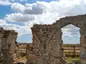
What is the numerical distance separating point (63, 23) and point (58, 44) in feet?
→ 5.37

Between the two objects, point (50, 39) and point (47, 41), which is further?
point (47, 41)

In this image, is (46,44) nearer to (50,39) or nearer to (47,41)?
(47,41)

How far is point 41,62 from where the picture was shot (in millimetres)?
20188

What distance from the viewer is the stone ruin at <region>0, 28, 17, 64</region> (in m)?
21.8

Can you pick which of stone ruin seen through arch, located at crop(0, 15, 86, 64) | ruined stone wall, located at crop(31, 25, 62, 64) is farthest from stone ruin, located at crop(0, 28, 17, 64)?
ruined stone wall, located at crop(31, 25, 62, 64)

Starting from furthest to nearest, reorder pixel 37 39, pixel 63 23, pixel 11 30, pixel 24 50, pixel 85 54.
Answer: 1. pixel 24 50
2. pixel 11 30
3. pixel 37 39
4. pixel 63 23
5. pixel 85 54

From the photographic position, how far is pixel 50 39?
19797mm

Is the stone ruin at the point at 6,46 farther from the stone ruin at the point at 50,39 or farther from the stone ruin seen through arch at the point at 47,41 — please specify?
the stone ruin at the point at 50,39

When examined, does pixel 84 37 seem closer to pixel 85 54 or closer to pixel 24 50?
pixel 85 54

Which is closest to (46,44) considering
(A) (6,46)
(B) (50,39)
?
(B) (50,39)

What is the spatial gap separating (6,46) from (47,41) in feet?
13.0

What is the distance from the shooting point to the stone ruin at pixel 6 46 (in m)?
21.8

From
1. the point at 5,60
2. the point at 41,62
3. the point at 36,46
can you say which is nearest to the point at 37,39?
the point at 36,46

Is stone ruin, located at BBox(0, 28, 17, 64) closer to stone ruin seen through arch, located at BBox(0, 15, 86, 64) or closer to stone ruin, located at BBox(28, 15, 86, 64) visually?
stone ruin seen through arch, located at BBox(0, 15, 86, 64)
